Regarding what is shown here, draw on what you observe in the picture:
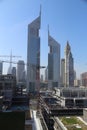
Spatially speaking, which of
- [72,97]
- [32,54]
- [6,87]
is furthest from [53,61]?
[6,87]

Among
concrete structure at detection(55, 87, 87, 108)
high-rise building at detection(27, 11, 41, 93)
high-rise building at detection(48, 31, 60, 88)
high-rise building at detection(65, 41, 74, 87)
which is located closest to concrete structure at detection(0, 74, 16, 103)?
concrete structure at detection(55, 87, 87, 108)

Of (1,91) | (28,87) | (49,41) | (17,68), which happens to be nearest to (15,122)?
(1,91)

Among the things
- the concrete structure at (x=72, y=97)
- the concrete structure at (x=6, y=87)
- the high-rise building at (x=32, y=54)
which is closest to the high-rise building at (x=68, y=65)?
the high-rise building at (x=32, y=54)

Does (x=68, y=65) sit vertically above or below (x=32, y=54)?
below

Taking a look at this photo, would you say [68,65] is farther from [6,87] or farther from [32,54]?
[6,87]

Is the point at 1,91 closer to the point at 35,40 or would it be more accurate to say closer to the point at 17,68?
the point at 35,40

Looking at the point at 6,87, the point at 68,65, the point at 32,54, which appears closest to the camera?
the point at 6,87

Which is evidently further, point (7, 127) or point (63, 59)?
point (63, 59)

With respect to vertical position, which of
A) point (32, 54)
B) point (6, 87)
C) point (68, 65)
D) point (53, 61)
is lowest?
point (6, 87)

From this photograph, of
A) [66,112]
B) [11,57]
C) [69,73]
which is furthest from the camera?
[69,73]
